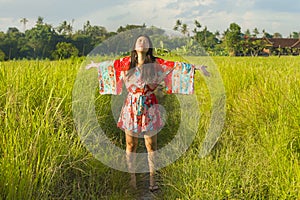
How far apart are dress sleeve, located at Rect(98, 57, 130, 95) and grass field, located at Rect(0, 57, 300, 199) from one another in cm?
42

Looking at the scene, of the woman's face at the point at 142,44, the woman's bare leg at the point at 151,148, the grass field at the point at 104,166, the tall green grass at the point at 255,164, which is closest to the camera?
the grass field at the point at 104,166

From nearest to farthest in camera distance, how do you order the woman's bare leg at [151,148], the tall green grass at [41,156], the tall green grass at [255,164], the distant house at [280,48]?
the tall green grass at [41,156]
the tall green grass at [255,164]
the woman's bare leg at [151,148]
the distant house at [280,48]

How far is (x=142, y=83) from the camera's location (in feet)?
9.55

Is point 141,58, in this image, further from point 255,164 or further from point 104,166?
point 255,164

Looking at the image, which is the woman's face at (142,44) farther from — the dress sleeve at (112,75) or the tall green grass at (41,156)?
the tall green grass at (41,156)

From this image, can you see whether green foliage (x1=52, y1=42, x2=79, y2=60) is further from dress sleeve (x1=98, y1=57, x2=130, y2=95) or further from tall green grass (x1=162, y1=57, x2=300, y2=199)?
tall green grass (x1=162, y1=57, x2=300, y2=199)

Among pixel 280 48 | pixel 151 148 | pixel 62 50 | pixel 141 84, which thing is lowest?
pixel 151 148

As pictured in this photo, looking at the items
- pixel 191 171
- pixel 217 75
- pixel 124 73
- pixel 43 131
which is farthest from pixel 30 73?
pixel 217 75

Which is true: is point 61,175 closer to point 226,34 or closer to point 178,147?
point 178,147

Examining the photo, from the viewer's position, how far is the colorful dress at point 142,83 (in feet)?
9.57

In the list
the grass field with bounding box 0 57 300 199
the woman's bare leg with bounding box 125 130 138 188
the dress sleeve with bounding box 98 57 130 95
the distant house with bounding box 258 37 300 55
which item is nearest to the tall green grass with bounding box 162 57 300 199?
the grass field with bounding box 0 57 300 199

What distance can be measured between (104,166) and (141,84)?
2.57 ft

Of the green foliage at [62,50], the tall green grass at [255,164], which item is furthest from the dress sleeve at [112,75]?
the green foliage at [62,50]

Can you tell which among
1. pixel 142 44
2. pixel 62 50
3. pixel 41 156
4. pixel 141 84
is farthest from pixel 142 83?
pixel 62 50
